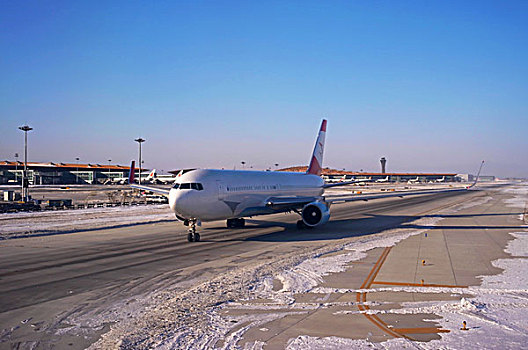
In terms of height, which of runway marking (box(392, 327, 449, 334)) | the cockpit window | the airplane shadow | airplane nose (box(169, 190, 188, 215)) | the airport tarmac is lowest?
the airplane shadow

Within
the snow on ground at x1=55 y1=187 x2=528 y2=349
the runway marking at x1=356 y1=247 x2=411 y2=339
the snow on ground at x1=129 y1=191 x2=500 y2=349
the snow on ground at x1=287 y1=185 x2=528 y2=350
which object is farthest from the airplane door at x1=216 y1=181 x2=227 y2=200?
the snow on ground at x1=287 y1=185 x2=528 y2=350

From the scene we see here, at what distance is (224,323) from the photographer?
32.2 feet

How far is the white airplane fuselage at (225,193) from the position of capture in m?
22.8

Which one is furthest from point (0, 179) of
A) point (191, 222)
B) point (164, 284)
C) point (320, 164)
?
point (164, 284)

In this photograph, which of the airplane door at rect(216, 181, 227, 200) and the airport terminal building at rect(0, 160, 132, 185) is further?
the airport terminal building at rect(0, 160, 132, 185)

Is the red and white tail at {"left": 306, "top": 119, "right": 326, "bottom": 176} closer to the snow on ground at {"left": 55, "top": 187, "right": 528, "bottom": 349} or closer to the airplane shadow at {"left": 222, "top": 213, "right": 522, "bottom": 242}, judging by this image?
the airplane shadow at {"left": 222, "top": 213, "right": 522, "bottom": 242}

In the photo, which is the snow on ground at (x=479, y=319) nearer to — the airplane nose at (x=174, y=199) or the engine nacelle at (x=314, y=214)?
the airplane nose at (x=174, y=199)

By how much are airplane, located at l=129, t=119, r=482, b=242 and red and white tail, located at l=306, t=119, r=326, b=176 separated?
4.67m

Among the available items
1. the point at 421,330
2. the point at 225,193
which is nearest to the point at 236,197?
the point at 225,193

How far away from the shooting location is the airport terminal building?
140875 millimetres

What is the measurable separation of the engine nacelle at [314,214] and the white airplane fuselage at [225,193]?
2.44 metres

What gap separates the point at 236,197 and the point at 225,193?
3.75 ft

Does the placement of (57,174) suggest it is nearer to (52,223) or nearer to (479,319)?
(52,223)

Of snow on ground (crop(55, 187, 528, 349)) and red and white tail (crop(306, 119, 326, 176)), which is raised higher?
red and white tail (crop(306, 119, 326, 176))
